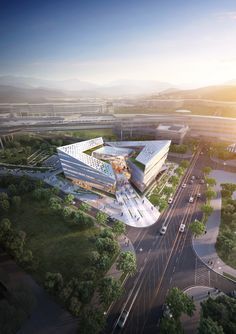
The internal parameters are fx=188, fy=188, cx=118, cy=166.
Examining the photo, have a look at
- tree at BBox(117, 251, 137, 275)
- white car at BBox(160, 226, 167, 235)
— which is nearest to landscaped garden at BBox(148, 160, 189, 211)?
white car at BBox(160, 226, 167, 235)

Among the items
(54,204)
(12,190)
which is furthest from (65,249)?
(12,190)

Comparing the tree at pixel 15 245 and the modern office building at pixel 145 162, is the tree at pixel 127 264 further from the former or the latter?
the modern office building at pixel 145 162

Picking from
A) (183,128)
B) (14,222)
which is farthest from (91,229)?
(183,128)

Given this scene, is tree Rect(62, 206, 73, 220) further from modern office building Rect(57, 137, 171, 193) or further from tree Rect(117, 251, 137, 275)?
tree Rect(117, 251, 137, 275)

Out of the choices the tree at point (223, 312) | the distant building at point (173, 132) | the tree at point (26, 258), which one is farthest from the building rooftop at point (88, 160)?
the distant building at point (173, 132)

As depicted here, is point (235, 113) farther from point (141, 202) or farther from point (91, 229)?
point (91, 229)
